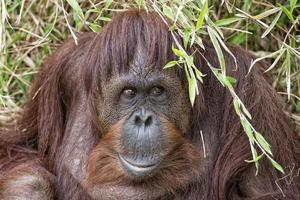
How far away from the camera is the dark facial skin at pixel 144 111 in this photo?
327cm

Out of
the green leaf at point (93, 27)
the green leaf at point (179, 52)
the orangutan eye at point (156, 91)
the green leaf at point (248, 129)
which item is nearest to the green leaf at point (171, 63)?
the green leaf at point (179, 52)

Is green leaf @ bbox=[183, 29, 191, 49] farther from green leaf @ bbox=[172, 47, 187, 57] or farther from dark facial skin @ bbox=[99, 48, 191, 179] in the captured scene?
dark facial skin @ bbox=[99, 48, 191, 179]

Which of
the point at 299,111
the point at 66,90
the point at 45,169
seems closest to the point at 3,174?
the point at 45,169

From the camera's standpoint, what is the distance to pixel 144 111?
10.8ft

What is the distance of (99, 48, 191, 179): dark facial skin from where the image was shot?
3271 mm

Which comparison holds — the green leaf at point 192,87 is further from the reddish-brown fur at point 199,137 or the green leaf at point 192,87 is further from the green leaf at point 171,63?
the reddish-brown fur at point 199,137

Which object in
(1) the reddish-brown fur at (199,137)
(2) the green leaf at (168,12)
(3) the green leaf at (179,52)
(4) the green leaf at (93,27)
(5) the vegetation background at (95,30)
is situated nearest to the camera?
(3) the green leaf at (179,52)

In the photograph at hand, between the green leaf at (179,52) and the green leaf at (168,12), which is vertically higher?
the green leaf at (168,12)

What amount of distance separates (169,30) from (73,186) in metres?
0.84

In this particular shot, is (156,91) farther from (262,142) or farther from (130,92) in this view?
(262,142)

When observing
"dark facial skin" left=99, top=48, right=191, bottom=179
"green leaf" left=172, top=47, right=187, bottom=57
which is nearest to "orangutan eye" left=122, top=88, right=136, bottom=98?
"dark facial skin" left=99, top=48, right=191, bottom=179

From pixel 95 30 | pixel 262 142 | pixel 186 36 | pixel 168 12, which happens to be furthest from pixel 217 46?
pixel 95 30

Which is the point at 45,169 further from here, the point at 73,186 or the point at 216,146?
the point at 216,146

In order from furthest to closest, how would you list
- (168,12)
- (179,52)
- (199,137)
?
1. (199,137)
2. (168,12)
3. (179,52)
